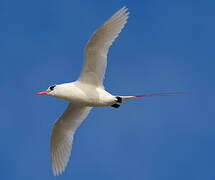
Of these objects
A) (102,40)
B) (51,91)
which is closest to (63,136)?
(51,91)

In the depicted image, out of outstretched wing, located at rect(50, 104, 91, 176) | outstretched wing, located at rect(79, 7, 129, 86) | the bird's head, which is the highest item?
outstretched wing, located at rect(79, 7, 129, 86)

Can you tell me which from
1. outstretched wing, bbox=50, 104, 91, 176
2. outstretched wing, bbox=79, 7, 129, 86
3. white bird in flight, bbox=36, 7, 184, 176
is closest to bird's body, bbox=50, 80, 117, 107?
white bird in flight, bbox=36, 7, 184, 176

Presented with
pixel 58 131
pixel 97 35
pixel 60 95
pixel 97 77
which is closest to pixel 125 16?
pixel 97 35

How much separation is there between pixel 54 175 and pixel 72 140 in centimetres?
153

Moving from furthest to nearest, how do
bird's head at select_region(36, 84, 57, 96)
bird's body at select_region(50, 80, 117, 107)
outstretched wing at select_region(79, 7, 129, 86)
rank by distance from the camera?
1. bird's head at select_region(36, 84, 57, 96)
2. bird's body at select_region(50, 80, 117, 107)
3. outstretched wing at select_region(79, 7, 129, 86)

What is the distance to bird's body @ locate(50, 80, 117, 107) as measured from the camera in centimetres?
1692

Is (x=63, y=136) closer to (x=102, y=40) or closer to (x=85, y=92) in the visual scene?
(x=85, y=92)

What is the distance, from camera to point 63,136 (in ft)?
61.9

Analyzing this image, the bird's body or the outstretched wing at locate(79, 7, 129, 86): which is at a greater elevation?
the outstretched wing at locate(79, 7, 129, 86)

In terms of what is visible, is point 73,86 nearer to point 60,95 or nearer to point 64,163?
point 60,95

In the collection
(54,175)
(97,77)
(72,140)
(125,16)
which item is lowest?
(54,175)

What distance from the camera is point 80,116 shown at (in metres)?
18.8

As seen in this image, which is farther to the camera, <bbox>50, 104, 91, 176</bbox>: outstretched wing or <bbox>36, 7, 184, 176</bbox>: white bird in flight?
<bbox>50, 104, 91, 176</bbox>: outstretched wing

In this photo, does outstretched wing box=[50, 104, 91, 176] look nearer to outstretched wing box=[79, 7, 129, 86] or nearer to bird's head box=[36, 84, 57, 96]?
bird's head box=[36, 84, 57, 96]
